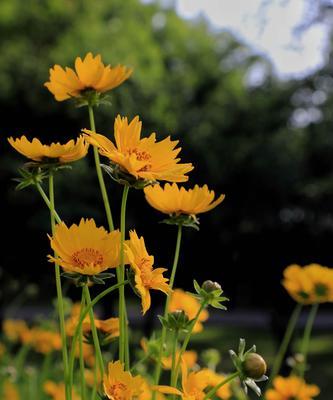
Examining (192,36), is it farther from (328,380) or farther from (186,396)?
(186,396)

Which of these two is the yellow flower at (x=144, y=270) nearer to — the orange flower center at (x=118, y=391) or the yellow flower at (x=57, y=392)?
the orange flower center at (x=118, y=391)

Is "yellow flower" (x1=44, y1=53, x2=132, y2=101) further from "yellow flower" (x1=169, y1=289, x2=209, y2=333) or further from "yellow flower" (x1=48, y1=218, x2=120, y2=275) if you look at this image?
"yellow flower" (x1=169, y1=289, x2=209, y2=333)

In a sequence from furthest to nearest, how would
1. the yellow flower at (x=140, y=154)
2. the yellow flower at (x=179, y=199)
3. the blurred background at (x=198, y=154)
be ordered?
the blurred background at (x=198, y=154) < the yellow flower at (x=179, y=199) < the yellow flower at (x=140, y=154)

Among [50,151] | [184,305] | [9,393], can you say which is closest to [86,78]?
[50,151]

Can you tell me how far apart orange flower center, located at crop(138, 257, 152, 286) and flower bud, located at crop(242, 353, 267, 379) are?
0.10 meters

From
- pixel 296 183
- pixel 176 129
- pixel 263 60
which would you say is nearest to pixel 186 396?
pixel 176 129

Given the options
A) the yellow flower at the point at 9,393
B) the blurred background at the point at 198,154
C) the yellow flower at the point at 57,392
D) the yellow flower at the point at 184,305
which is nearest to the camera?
the yellow flower at the point at 184,305

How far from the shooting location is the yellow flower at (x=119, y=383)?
539 millimetres

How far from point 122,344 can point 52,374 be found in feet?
6.79

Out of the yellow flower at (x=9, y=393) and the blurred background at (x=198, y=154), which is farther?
the blurred background at (x=198, y=154)

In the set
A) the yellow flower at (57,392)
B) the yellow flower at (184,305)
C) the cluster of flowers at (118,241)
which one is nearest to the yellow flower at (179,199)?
the cluster of flowers at (118,241)

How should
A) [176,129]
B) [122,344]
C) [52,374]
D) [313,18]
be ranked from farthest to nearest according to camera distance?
[176,129]
[313,18]
[52,374]
[122,344]

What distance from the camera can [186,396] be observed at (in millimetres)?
579

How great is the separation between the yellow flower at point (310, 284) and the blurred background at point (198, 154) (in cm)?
490
